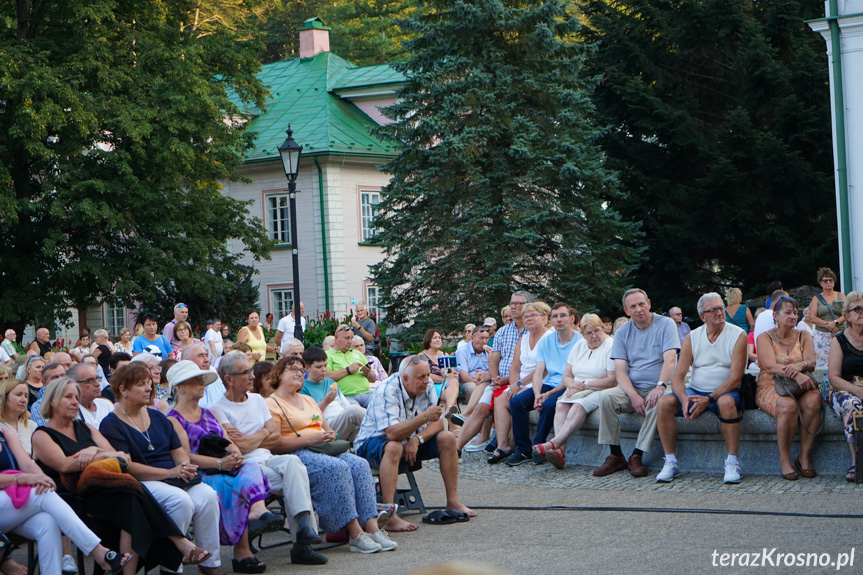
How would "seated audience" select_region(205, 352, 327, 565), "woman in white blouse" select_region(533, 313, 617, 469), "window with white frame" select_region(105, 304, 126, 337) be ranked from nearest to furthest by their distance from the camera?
"seated audience" select_region(205, 352, 327, 565) → "woman in white blouse" select_region(533, 313, 617, 469) → "window with white frame" select_region(105, 304, 126, 337)

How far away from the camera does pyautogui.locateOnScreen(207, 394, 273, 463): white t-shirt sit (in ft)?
27.4

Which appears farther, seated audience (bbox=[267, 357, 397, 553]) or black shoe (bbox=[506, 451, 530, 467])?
black shoe (bbox=[506, 451, 530, 467])

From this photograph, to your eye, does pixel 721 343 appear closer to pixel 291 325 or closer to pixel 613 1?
pixel 291 325

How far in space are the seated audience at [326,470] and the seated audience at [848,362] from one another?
433 cm

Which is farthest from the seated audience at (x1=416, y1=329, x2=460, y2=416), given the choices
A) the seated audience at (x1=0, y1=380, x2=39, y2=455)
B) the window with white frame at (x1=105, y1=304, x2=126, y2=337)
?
the window with white frame at (x1=105, y1=304, x2=126, y2=337)

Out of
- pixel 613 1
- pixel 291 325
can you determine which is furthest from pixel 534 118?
pixel 291 325

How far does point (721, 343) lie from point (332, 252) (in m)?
28.6

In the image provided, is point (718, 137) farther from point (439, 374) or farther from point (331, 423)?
point (331, 423)

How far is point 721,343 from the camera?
34.2ft

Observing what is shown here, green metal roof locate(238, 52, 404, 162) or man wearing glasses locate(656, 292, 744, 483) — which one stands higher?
green metal roof locate(238, 52, 404, 162)

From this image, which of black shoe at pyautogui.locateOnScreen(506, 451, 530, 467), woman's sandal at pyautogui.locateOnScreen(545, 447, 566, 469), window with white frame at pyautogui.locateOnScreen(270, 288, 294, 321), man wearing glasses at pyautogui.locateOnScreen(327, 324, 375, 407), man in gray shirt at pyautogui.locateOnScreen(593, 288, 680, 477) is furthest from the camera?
window with white frame at pyautogui.locateOnScreen(270, 288, 294, 321)

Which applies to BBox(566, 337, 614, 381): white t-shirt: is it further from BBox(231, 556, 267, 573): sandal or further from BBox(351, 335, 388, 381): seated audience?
BBox(231, 556, 267, 573): sandal

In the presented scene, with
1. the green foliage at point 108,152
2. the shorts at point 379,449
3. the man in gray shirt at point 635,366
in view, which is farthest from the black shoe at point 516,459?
the green foliage at point 108,152

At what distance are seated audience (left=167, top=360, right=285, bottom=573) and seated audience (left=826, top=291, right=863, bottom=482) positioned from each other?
5.14 m
